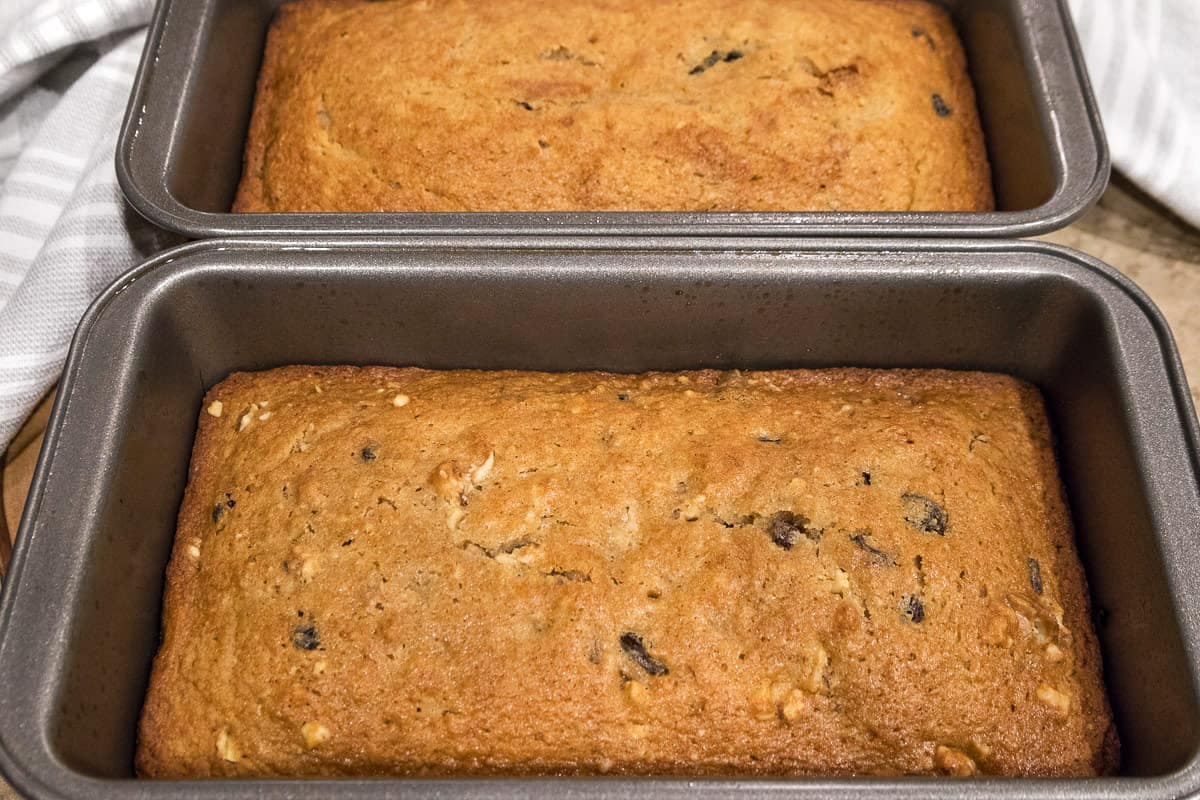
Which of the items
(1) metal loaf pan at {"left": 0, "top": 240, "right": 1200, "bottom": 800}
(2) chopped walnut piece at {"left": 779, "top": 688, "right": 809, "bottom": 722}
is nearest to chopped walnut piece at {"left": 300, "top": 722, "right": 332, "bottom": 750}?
(1) metal loaf pan at {"left": 0, "top": 240, "right": 1200, "bottom": 800}

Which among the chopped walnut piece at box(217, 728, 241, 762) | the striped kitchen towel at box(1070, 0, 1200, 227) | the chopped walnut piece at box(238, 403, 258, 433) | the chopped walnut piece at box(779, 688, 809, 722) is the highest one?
the striped kitchen towel at box(1070, 0, 1200, 227)

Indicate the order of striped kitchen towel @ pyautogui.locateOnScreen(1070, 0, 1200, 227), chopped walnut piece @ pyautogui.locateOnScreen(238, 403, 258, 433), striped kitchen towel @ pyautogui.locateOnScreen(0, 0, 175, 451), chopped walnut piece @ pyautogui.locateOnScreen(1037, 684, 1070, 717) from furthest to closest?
striped kitchen towel @ pyautogui.locateOnScreen(1070, 0, 1200, 227), striped kitchen towel @ pyautogui.locateOnScreen(0, 0, 175, 451), chopped walnut piece @ pyautogui.locateOnScreen(238, 403, 258, 433), chopped walnut piece @ pyautogui.locateOnScreen(1037, 684, 1070, 717)

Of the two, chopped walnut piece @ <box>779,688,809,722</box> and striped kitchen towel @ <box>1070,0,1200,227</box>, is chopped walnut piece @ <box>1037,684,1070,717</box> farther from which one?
striped kitchen towel @ <box>1070,0,1200,227</box>

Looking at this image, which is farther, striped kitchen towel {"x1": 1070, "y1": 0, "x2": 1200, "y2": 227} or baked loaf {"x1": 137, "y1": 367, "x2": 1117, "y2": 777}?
striped kitchen towel {"x1": 1070, "y1": 0, "x2": 1200, "y2": 227}

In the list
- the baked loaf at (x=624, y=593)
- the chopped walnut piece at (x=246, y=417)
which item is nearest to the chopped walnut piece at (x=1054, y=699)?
the baked loaf at (x=624, y=593)

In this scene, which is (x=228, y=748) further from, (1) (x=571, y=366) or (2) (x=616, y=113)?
(2) (x=616, y=113)

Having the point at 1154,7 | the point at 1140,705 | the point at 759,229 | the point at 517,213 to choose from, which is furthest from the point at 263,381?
the point at 1154,7
